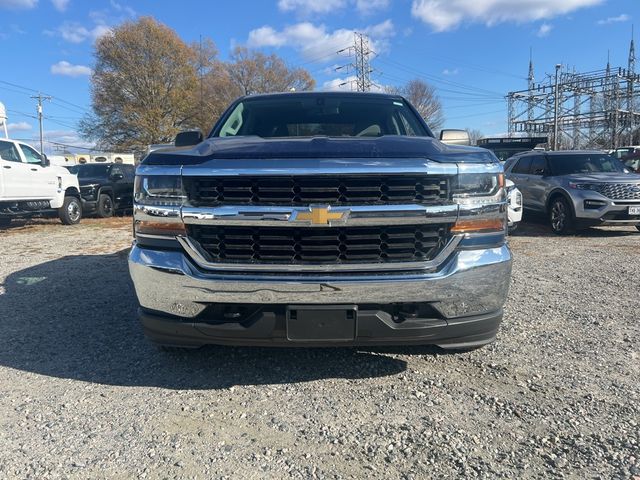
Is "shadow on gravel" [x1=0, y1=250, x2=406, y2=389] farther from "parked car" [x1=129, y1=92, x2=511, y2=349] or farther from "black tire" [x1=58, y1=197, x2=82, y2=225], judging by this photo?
"black tire" [x1=58, y1=197, x2=82, y2=225]

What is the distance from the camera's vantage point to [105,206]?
47.9 feet

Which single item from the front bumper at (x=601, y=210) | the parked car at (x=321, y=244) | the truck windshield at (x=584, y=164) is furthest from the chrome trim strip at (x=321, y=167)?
the truck windshield at (x=584, y=164)

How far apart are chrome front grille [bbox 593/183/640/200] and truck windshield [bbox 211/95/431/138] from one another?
6.44 metres

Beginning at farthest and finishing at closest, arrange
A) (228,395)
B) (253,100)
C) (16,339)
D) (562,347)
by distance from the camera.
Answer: (253,100)
(16,339)
(562,347)
(228,395)

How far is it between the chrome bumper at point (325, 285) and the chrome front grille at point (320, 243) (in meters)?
0.10

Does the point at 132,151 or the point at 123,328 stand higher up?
the point at 132,151

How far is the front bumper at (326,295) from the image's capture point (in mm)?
2652

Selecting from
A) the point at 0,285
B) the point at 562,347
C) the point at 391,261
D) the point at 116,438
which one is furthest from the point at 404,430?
the point at 0,285

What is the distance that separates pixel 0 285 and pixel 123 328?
104 inches

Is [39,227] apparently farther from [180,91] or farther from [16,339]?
[180,91]

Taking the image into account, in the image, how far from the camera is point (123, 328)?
13.7 ft

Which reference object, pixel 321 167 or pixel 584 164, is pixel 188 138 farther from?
pixel 584 164

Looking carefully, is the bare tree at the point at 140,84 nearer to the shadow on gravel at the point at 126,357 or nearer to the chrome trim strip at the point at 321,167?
the shadow on gravel at the point at 126,357

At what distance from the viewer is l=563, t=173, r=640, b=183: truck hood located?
9328 mm
